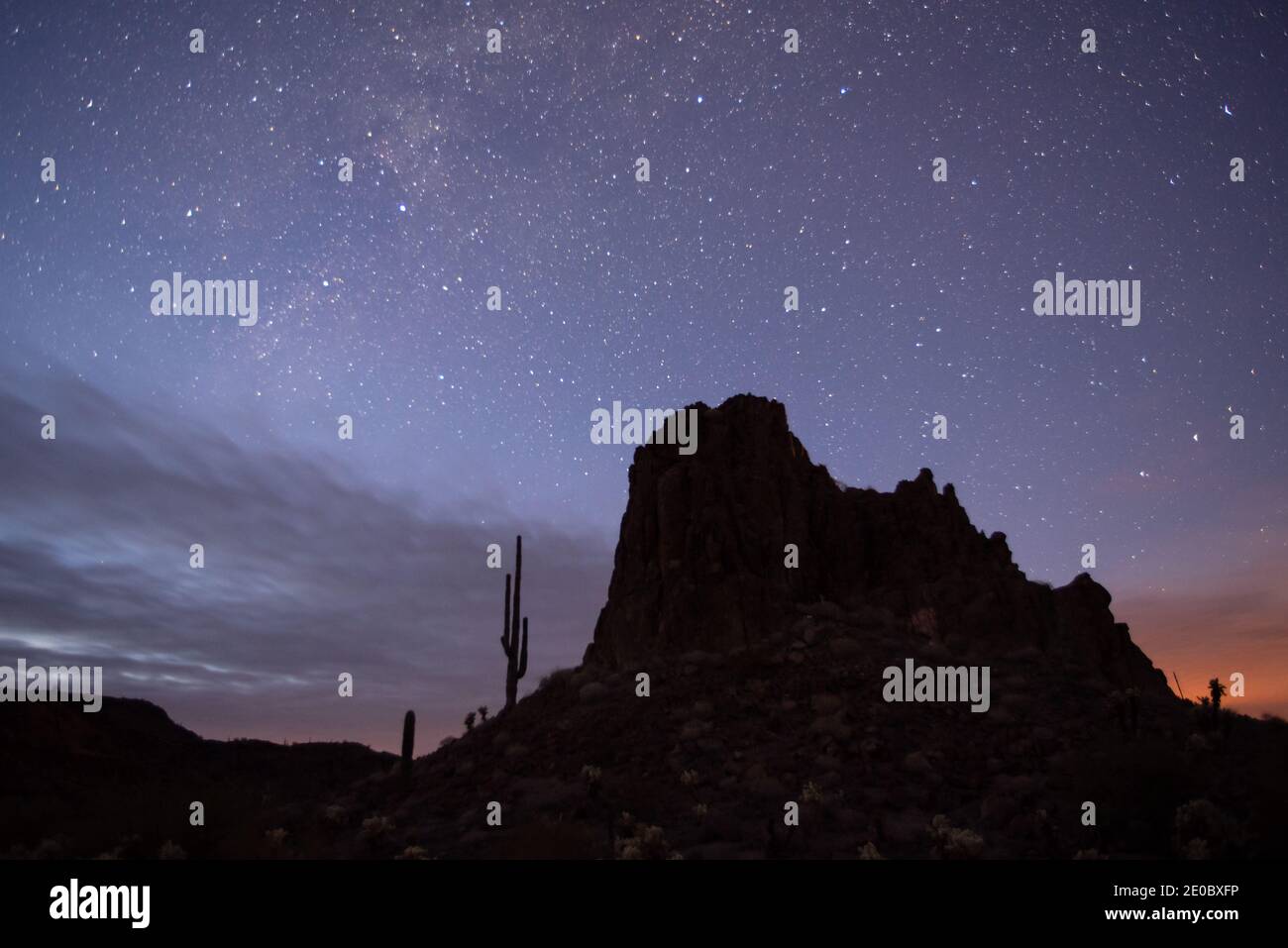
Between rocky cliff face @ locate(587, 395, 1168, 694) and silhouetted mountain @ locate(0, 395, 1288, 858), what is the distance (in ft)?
0.41

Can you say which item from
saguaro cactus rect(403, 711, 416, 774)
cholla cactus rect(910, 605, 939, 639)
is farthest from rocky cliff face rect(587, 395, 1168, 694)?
saguaro cactus rect(403, 711, 416, 774)

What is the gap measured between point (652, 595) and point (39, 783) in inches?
1449

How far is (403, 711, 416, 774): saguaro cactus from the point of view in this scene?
28125mm

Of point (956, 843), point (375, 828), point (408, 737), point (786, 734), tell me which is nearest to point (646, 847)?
point (956, 843)

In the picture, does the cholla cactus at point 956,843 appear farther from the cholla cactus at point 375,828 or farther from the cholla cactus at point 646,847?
the cholla cactus at point 375,828

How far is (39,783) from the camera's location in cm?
4488

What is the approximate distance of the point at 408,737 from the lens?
92.5ft

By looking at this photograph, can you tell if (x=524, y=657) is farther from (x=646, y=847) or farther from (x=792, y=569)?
→ (x=646, y=847)

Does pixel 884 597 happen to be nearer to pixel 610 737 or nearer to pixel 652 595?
pixel 652 595

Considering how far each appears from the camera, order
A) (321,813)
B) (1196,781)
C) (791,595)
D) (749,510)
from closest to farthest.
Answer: (1196,781) < (321,813) < (791,595) < (749,510)

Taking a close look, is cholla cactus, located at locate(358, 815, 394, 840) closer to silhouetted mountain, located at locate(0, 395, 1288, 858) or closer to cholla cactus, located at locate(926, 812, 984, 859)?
silhouetted mountain, located at locate(0, 395, 1288, 858)
